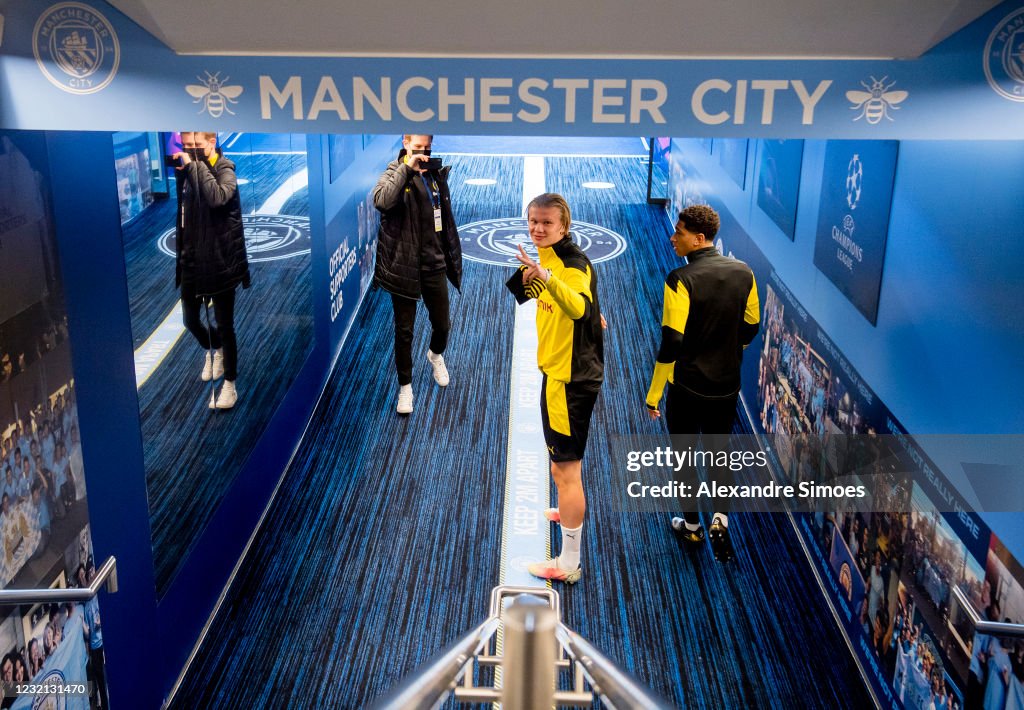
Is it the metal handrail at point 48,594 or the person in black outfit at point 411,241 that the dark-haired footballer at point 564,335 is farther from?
the metal handrail at point 48,594

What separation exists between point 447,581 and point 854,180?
8.22 ft

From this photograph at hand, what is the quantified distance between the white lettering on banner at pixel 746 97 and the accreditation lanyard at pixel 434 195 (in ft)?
11.2

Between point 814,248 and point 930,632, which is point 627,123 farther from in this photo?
point 814,248

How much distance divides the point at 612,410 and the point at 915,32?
4114mm

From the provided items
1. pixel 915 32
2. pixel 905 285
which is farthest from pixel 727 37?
pixel 905 285

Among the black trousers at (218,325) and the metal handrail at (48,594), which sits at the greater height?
the black trousers at (218,325)

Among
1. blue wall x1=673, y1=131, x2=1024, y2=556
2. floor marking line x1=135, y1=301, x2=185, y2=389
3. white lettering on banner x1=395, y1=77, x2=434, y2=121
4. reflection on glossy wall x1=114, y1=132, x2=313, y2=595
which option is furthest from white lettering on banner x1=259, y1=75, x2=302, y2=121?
blue wall x1=673, y1=131, x2=1024, y2=556

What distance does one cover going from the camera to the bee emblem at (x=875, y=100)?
2.43 m

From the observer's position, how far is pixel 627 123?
2.50 metres

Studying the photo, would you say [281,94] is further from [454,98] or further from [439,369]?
[439,369]

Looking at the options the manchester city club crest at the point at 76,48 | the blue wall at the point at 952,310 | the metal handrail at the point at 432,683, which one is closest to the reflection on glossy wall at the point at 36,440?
the manchester city club crest at the point at 76,48

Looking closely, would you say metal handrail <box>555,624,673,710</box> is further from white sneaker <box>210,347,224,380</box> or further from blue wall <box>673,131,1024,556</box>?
white sneaker <box>210,347,224,380</box>

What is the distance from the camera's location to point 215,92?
8.29 feet

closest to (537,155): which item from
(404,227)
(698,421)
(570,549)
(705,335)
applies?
(404,227)
